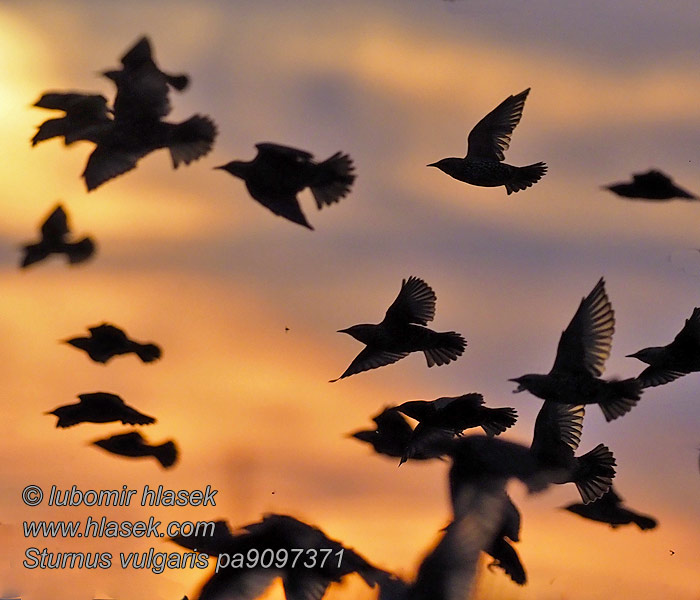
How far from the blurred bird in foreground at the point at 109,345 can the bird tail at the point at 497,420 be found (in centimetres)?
238

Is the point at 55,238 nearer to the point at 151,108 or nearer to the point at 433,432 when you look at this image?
the point at 151,108

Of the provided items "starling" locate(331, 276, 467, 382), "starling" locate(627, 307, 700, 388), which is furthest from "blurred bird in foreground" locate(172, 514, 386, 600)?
"starling" locate(627, 307, 700, 388)

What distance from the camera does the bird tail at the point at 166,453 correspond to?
247 inches

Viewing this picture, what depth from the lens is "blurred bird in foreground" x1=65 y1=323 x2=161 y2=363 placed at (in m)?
5.95

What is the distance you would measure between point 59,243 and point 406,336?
279 cm

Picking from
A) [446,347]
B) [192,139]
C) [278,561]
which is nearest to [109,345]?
[192,139]

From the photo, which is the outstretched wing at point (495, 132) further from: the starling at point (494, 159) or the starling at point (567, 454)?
the starling at point (567, 454)

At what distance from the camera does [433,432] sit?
17.3ft

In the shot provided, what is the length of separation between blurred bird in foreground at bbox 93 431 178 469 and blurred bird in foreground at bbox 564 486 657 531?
9.21 ft

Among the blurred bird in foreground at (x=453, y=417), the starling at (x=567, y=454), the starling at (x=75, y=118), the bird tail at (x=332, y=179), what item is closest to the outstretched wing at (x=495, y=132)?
the bird tail at (x=332, y=179)

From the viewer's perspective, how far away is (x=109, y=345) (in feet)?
19.9

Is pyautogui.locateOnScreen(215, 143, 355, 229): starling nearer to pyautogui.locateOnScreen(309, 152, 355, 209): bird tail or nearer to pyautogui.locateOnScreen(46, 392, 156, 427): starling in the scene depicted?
pyautogui.locateOnScreen(309, 152, 355, 209): bird tail

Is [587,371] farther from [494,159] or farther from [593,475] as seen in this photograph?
[494,159]

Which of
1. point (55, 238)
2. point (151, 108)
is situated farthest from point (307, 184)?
point (55, 238)
